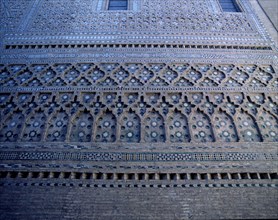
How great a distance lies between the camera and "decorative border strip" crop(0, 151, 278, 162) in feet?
8.91

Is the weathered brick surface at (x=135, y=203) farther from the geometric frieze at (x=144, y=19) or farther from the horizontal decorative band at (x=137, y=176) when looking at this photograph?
the geometric frieze at (x=144, y=19)

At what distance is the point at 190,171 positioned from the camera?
103 inches

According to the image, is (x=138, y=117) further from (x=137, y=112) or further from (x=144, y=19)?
(x=144, y=19)

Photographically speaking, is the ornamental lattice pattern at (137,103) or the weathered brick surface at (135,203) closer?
the weathered brick surface at (135,203)

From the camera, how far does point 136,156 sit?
108 inches

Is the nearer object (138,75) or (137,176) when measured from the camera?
(137,176)

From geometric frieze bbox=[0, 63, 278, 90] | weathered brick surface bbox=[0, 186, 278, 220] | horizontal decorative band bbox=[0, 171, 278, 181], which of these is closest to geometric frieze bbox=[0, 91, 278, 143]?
geometric frieze bbox=[0, 63, 278, 90]

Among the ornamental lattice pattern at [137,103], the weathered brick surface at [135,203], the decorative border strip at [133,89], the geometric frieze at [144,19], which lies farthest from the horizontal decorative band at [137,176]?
the geometric frieze at [144,19]

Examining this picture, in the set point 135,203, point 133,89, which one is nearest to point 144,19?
point 133,89

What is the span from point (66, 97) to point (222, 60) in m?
2.42

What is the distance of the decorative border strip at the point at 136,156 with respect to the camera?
8.91 ft

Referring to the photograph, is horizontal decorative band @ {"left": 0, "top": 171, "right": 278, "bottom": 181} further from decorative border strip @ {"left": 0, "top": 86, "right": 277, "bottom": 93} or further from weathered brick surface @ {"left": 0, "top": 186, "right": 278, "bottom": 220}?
decorative border strip @ {"left": 0, "top": 86, "right": 277, "bottom": 93}

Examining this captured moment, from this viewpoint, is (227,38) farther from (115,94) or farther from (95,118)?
(95,118)

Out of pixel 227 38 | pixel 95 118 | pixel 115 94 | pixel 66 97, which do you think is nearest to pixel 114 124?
pixel 95 118
